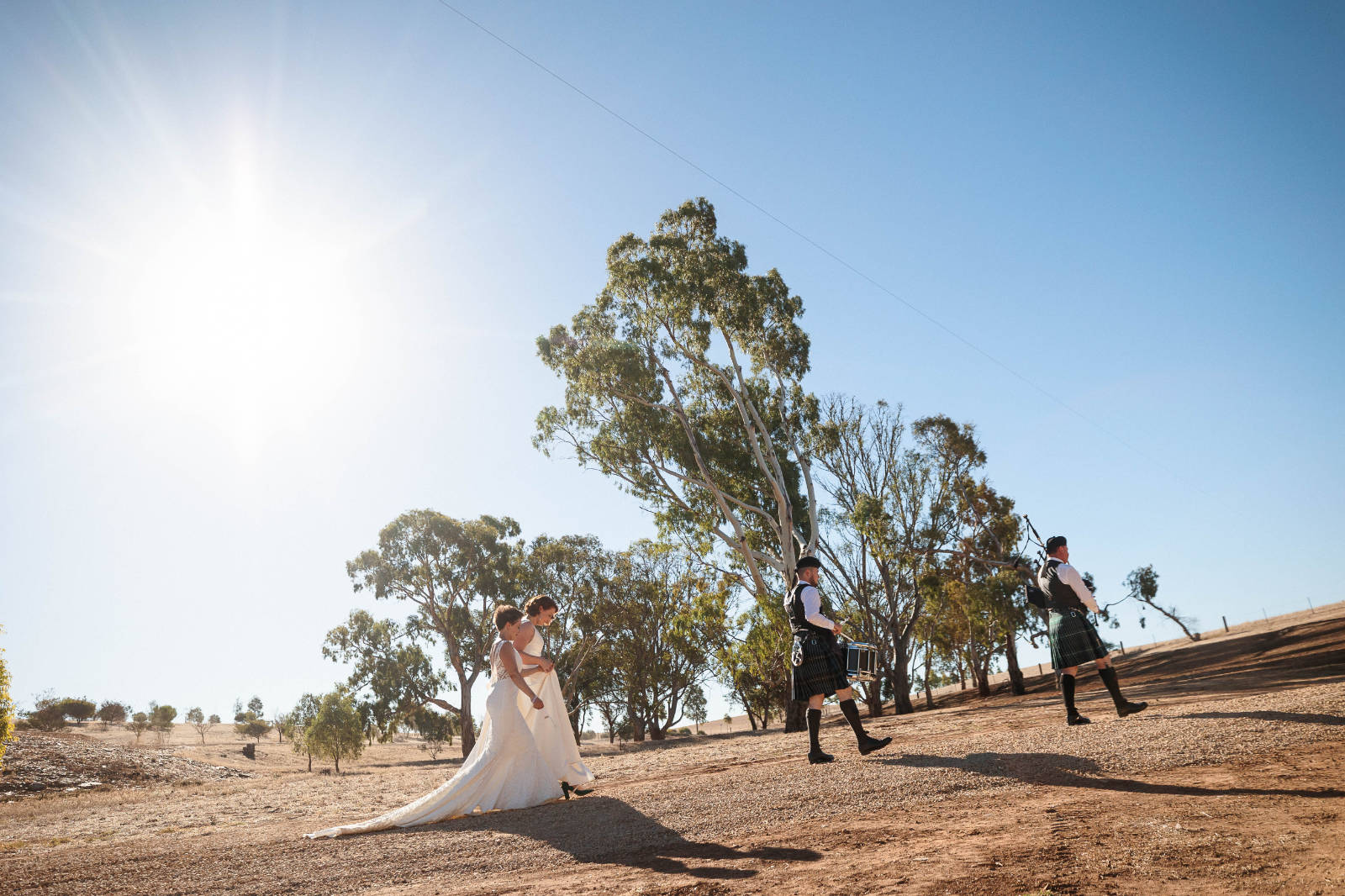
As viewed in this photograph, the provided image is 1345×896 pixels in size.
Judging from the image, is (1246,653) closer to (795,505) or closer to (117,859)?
(795,505)

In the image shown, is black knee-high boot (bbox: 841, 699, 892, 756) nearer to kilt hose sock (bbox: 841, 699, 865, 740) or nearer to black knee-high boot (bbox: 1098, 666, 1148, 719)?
kilt hose sock (bbox: 841, 699, 865, 740)

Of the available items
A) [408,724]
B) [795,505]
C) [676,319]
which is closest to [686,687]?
[408,724]

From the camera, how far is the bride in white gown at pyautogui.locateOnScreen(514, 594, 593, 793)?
7.98 metres

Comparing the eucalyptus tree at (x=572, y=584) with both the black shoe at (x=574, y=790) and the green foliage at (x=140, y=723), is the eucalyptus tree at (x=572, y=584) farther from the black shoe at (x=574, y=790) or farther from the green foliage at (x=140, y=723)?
the green foliage at (x=140, y=723)

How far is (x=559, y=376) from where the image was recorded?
67.5 feet

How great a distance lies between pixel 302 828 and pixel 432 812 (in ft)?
5.71

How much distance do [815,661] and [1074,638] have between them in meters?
2.87

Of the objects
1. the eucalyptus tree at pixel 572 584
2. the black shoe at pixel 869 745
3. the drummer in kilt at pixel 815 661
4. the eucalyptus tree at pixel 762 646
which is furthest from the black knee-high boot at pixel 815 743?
the eucalyptus tree at pixel 572 584

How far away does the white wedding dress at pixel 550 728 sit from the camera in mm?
7977

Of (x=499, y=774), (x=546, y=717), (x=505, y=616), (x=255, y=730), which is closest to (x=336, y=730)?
(x=546, y=717)

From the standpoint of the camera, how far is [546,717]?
809 centimetres

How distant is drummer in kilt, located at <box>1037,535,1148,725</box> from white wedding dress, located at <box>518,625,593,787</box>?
530 cm

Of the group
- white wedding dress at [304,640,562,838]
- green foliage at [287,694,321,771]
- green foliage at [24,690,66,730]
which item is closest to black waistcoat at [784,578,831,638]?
white wedding dress at [304,640,562,838]

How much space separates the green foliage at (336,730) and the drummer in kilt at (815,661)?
3345 centimetres
